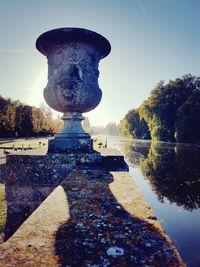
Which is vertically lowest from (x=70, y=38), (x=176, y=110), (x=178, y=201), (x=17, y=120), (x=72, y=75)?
(x=178, y=201)

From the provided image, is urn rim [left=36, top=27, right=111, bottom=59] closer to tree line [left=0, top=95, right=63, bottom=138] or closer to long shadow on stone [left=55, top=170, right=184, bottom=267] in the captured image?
long shadow on stone [left=55, top=170, right=184, bottom=267]

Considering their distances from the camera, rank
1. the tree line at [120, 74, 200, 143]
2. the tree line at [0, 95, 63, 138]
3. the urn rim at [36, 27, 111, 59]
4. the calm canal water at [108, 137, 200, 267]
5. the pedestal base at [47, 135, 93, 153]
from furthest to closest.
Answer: the tree line at [120, 74, 200, 143]
the tree line at [0, 95, 63, 138]
the calm canal water at [108, 137, 200, 267]
the pedestal base at [47, 135, 93, 153]
the urn rim at [36, 27, 111, 59]

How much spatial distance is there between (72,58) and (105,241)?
3169 mm

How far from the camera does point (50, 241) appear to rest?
1210 mm

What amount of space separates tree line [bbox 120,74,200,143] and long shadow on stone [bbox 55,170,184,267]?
149ft

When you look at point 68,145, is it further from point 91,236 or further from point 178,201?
point 178,201

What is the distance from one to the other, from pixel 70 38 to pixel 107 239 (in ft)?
10.8

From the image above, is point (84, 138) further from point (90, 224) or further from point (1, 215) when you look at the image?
point (1, 215)

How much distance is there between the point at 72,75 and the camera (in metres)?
3.77

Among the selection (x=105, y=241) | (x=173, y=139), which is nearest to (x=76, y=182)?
(x=105, y=241)

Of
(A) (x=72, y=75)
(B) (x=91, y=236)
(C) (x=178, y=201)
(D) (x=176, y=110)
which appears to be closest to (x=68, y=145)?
(A) (x=72, y=75)

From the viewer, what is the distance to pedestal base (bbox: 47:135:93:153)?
3.96m

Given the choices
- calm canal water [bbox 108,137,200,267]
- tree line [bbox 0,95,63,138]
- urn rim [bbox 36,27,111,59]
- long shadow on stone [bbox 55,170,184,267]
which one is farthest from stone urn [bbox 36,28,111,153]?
tree line [bbox 0,95,63,138]

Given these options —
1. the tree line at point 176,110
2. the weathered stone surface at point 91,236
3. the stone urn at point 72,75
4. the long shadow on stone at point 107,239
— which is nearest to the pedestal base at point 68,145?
the stone urn at point 72,75
